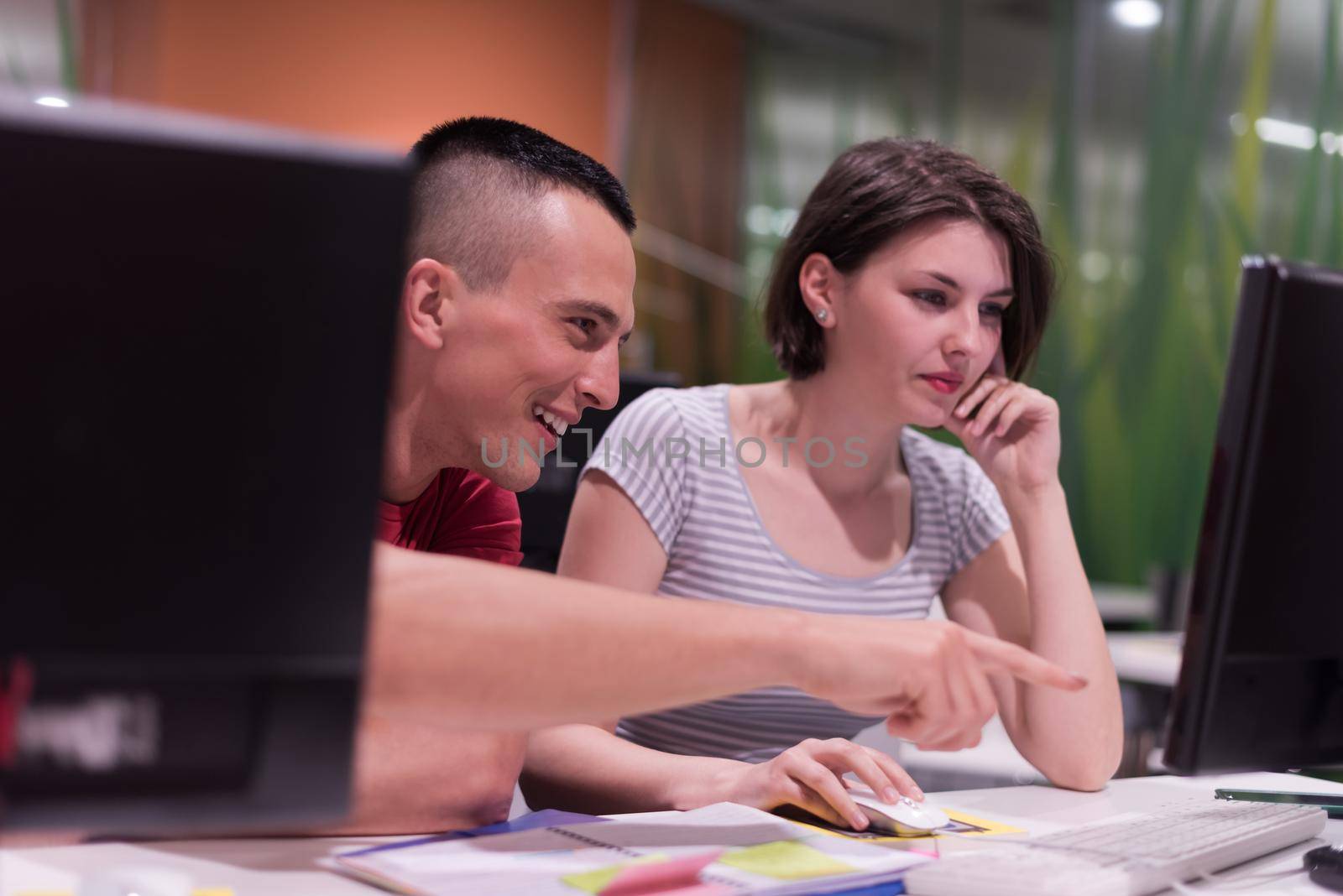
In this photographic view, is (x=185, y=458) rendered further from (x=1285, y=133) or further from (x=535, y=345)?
(x=1285, y=133)

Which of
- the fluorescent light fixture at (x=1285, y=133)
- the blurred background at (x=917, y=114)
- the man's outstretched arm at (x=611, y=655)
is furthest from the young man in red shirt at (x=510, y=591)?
the fluorescent light fixture at (x=1285, y=133)

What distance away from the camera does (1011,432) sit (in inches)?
65.9

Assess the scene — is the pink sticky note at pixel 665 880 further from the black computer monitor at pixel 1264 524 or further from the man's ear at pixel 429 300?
the man's ear at pixel 429 300

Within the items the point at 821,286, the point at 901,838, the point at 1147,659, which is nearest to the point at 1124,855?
the point at 901,838

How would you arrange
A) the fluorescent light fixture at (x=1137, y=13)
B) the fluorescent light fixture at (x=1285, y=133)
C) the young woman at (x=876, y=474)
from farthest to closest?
1. the fluorescent light fixture at (x=1137, y=13)
2. the fluorescent light fixture at (x=1285, y=133)
3. the young woman at (x=876, y=474)

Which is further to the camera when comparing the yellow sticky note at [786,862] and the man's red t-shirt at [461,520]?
the man's red t-shirt at [461,520]

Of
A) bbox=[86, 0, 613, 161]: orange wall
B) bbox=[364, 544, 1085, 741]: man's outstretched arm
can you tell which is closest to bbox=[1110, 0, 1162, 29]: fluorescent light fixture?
bbox=[86, 0, 613, 161]: orange wall

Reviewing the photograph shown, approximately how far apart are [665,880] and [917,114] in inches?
153

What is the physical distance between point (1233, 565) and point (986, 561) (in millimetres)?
831

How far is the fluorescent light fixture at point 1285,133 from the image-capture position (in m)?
3.24

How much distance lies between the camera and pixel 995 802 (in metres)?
1.31

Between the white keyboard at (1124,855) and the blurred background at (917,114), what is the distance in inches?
53.5

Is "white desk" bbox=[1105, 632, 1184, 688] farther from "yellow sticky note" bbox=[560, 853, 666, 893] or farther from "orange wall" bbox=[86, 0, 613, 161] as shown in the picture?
"orange wall" bbox=[86, 0, 613, 161]

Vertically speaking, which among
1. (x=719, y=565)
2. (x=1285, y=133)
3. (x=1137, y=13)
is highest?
(x=1137, y=13)
